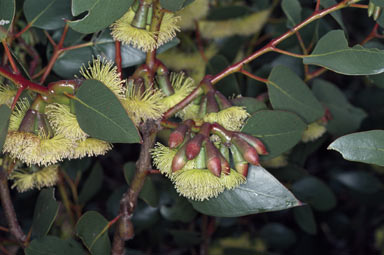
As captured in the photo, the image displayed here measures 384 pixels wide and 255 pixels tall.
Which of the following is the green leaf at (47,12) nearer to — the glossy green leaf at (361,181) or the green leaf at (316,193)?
the green leaf at (316,193)

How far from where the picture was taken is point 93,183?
130 cm

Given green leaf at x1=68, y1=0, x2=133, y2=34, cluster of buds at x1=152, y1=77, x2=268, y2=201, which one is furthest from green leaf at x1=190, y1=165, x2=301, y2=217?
green leaf at x1=68, y1=0, x2=133, y2=34

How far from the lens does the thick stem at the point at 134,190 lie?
849mm

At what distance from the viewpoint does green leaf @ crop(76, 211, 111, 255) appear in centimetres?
91

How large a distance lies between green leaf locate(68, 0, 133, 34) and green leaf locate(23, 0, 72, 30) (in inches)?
11.9

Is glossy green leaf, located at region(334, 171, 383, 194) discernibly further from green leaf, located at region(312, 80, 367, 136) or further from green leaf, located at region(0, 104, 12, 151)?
green leaf, located at region(0, 104, 12, 151)

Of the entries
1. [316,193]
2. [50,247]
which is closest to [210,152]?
[50,247]

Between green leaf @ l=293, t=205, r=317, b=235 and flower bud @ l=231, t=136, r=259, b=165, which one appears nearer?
flower bud @ l=231, t=136, r=259, b=165

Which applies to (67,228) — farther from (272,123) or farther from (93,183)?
(272,123)

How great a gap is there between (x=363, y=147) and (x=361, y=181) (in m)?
0.94

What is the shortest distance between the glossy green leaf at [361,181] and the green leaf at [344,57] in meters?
0.89

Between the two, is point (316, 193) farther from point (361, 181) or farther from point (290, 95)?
point (290, 95)

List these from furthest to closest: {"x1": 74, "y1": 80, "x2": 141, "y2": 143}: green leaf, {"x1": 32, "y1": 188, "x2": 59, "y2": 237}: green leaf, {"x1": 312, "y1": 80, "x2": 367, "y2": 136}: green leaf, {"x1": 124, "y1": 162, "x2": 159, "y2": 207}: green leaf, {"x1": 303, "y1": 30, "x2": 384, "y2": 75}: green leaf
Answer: {"x1": 312, "y1": 80, "x2": 367, "y2": 136}: green leaf
{"x1": 124, "y1": 162, "x2": 159, "y2": 207}: green leaf
{"x1": 32, "y1": 188, "x2": 59, "y2": 237}: green leaf
{"x1": 303, "y1": 30, "x2": 384, "y2": 75}: green leaf
{"x1": 74, "y1": 80, "x2": 141, "y2": 143}: green leaf

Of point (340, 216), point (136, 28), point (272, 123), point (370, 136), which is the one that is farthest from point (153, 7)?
point (340, 216)
